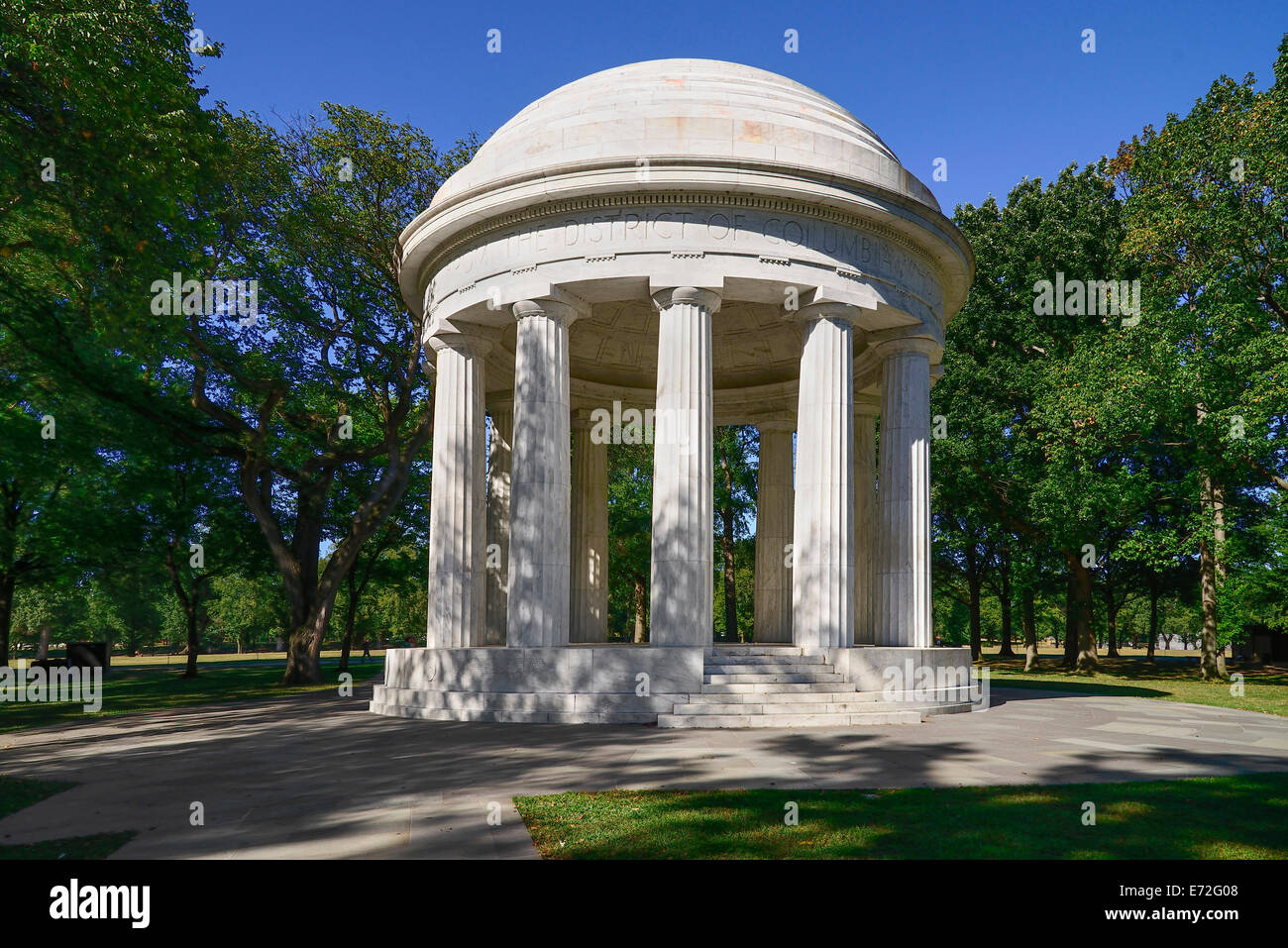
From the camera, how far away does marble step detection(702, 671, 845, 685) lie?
22555 millimetres

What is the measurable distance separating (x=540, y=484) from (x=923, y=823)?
15613 millimetres


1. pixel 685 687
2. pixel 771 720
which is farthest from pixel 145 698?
pixel 771 720

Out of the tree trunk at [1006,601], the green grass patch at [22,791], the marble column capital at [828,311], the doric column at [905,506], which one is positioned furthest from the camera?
the tree trunk at [1006,601]

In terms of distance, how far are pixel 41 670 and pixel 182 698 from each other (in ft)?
59.8

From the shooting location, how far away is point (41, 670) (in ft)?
160

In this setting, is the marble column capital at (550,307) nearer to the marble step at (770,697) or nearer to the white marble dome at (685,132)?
the white marble dome at (685,132)

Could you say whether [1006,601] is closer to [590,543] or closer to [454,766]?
[590,543]

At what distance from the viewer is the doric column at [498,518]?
34.2 m

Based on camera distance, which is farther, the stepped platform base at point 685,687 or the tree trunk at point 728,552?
the tree trunk at point 728,552

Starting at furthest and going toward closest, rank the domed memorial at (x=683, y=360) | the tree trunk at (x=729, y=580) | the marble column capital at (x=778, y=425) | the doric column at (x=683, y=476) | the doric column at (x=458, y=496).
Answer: the tree trunk at (x=729, y=580) < the marble column capital at (x=778, y=425) < the doric column at (x=458, y=496) < the doric column at (x=683, y=476) < the domed memorial at (x=683, y=360)

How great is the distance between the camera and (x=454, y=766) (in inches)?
615

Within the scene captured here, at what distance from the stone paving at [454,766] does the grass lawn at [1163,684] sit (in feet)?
32.8

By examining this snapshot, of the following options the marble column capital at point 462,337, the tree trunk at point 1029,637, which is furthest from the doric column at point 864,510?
the tree trunk at point 1029,637
